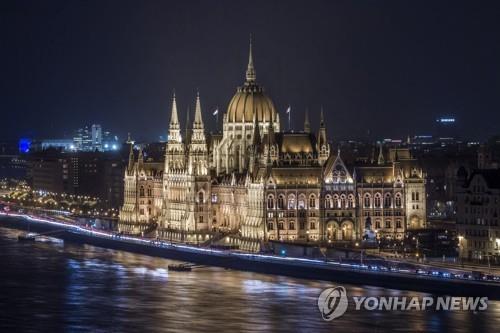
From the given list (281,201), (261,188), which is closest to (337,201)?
(281,201)

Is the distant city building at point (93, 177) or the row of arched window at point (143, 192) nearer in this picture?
the row of arched window at point (143, 192)

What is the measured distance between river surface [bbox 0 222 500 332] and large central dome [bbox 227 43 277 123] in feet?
54.0

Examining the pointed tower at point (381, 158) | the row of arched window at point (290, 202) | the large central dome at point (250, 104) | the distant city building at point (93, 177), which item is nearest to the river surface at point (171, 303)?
the row of arched window at point (290, 202)

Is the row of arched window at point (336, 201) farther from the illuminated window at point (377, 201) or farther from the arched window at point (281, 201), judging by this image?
the arched window at point (281, 201)

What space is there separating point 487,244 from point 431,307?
12.8 meters

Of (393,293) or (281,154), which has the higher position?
(281,154)

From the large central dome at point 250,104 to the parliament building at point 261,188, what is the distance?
70mm

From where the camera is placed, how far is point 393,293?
98.6 metres

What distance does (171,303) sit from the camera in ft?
317

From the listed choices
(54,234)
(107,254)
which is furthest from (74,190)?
(107,254)

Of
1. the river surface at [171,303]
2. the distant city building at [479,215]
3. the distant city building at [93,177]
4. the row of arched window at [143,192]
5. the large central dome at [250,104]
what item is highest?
the large central dome at [250,104]

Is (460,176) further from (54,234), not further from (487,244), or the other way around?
(54,234)

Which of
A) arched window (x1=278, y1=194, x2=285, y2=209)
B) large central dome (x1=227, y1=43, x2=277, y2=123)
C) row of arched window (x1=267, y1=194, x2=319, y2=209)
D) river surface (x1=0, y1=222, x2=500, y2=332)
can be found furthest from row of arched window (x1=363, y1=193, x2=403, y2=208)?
large central dome (x1=227, y1=43, x2=277, y2=123)

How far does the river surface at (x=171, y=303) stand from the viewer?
289ft
